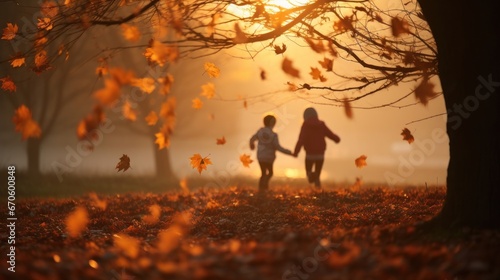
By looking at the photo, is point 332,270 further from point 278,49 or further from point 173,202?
point 173,202

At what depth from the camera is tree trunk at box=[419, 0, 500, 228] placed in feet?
22.5

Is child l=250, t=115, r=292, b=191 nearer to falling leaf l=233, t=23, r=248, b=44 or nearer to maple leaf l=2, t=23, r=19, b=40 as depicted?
falling leaf l=233, t=23, r=248, b=44

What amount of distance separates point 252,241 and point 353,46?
442cm

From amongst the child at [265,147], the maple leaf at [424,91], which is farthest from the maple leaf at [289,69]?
the child at [265,147]

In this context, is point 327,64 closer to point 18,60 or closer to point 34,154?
point 18,60

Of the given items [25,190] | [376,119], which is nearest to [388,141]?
[376,119]

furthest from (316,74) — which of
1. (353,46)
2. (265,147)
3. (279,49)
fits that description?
(265,147)

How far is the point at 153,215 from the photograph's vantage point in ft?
34.9

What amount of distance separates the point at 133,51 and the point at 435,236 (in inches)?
922

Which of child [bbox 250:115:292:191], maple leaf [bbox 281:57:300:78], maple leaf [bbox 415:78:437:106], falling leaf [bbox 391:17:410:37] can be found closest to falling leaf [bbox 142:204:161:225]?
child [bbox 250:115:292:191]

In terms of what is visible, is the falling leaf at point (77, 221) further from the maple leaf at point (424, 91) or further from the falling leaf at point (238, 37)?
the maple leaf at point (424, 91)

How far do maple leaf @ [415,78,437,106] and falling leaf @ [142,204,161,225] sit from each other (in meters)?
5.04

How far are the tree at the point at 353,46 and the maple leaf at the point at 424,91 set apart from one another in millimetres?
17

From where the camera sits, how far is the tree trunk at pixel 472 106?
6855 millimetres
